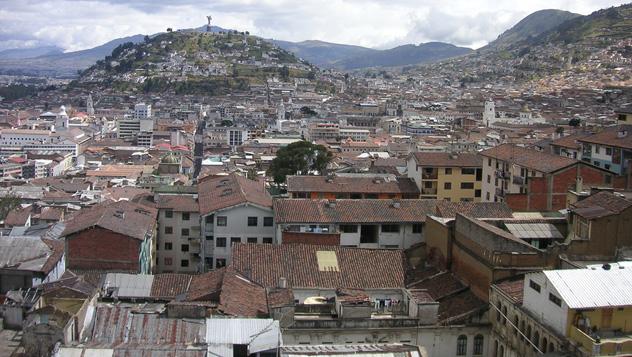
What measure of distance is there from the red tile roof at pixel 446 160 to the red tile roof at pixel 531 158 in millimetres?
1057

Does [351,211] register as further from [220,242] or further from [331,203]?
[220,242]

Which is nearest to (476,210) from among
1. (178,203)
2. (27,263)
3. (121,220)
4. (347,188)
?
(347,188)

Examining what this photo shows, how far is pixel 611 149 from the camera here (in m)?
37.6

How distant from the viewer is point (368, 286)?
24.8 metres

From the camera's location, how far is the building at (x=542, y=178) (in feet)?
106

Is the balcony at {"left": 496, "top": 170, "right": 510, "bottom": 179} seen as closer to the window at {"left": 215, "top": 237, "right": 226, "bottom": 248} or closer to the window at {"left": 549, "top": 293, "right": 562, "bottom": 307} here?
the window at {"left": 215, "top": 237, "right": 226, "bottom": 248}

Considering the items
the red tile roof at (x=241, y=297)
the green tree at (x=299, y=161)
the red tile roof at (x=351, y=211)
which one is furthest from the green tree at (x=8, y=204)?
the red tile roof at (x=241, y=297)

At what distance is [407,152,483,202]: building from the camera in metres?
42.1

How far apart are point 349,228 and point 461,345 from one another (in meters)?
9.42

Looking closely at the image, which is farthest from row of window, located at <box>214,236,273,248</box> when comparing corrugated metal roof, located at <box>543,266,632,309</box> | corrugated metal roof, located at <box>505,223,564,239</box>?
corrugated metal roof, located at <box>543,266,632,309</box>

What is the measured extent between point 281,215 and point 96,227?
7271 mm

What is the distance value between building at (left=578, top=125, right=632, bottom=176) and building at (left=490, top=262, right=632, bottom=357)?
17.5m

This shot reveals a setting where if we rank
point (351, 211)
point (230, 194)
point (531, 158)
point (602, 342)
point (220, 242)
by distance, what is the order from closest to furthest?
point (602, 342) → point (351, 211) → point (220, 242) → point (230, 194) → point (531, 158)

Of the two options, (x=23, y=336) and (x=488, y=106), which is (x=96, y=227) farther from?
(x=488, y=106)
